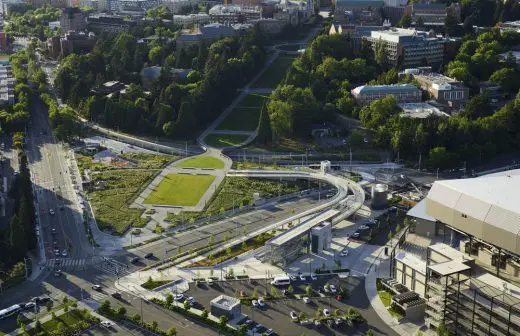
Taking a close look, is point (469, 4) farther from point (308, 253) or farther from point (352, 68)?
point (308, 253)

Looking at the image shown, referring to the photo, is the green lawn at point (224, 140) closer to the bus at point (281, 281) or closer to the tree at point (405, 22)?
the bus at point (281, 281)

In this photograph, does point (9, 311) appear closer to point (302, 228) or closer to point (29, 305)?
point (29, 305)

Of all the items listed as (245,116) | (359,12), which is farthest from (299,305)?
(359,12)

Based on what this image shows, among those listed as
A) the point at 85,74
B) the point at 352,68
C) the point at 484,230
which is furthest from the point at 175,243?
the point at 85,74

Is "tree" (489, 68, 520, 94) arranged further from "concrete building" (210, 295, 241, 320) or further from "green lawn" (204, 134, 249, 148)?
"concrete building" (210, 295, 241, 320)

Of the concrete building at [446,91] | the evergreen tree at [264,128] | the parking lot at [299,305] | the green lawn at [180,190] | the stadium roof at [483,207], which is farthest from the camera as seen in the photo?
the concrete building at [446,91]

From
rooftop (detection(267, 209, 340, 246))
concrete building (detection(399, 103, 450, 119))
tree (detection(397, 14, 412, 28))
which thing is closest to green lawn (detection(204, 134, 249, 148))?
concrete building (detection(399, 103, 450, 119))

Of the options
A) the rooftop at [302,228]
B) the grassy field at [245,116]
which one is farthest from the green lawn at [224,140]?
the rooftop at [302,228]
